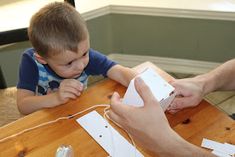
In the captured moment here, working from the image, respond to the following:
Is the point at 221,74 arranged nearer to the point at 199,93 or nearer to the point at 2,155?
the point at 199,93

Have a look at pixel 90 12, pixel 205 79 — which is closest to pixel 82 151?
pixel 205 79

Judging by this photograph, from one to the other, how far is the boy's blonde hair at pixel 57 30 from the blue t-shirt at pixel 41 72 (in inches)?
6.7

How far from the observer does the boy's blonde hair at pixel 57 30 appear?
1092 millimetres

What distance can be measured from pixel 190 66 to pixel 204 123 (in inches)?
56.9

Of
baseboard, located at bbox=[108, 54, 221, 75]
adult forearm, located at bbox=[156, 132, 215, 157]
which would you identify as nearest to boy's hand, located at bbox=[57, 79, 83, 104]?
adult forearm, located at bbox=[156, 132, 215, 157]

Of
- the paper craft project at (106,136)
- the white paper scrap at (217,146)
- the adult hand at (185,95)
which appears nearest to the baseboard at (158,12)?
the adult hand at (185,95)

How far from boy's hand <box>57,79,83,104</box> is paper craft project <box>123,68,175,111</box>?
10.1 inches

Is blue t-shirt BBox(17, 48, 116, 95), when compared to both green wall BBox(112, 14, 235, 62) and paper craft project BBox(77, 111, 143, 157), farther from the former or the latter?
green wall BBox(112, 14, 235, 62)

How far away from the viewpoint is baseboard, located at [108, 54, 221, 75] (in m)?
2.39

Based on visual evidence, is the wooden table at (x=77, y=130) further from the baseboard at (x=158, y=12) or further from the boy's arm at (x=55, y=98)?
the baseboard at (x=158, y=12)

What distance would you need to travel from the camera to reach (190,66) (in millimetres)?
2420

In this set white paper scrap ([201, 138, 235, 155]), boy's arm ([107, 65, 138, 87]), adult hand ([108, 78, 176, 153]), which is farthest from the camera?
boy's arm ([107, 65, 138, 87])

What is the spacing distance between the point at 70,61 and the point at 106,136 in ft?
1.07

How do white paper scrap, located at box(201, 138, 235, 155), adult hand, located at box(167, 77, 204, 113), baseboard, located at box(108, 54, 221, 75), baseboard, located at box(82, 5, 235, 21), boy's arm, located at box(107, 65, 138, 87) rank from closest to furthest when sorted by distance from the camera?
white paper scrap, located at box(201, 138, 235, 155)
adult hand, located at box(167, 77, 204, 113)
boy's arm, located at box(107, 65, 138, 87)
baseboard, located at box(82, 5, 235, 21)
baseboard, located at box(108, 54, 221, 75)
